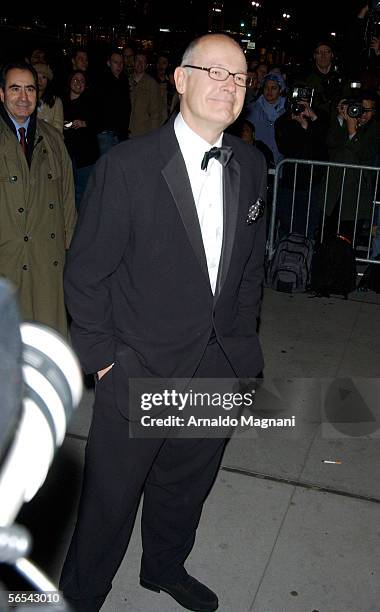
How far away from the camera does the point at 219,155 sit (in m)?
2.72

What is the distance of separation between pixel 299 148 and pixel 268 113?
36.2 inches

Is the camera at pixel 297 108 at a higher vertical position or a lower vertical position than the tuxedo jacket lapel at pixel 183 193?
lower

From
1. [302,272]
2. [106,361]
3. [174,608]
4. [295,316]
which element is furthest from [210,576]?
[302,272]

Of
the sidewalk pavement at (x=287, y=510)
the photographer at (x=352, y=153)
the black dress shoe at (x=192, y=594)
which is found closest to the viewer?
the black dress shoe at (x=192, y=594)

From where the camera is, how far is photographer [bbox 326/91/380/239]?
769cm

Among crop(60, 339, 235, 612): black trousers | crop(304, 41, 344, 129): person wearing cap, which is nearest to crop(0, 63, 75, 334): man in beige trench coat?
crop(60, 339, 235, 612): black trousers

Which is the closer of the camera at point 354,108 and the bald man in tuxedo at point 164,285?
the bald man in tuxedo at point 164,285

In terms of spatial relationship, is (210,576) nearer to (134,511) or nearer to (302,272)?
(134,511)

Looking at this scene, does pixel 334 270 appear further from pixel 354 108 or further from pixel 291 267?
pixel 354 108

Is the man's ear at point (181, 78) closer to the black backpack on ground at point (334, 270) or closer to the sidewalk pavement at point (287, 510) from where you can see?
the sidewalk pavement at point (287, 510)

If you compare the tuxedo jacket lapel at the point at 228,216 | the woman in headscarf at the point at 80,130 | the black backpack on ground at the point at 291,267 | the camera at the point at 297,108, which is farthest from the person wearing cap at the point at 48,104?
the tuxedo jacket lapel at the point at 228,216

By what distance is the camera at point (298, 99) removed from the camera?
26.1ft

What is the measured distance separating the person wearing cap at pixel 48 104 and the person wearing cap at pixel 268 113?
2303 millimetres

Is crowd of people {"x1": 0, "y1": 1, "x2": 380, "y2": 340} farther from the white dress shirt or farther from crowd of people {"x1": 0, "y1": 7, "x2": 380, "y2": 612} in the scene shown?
the white dress shirt
